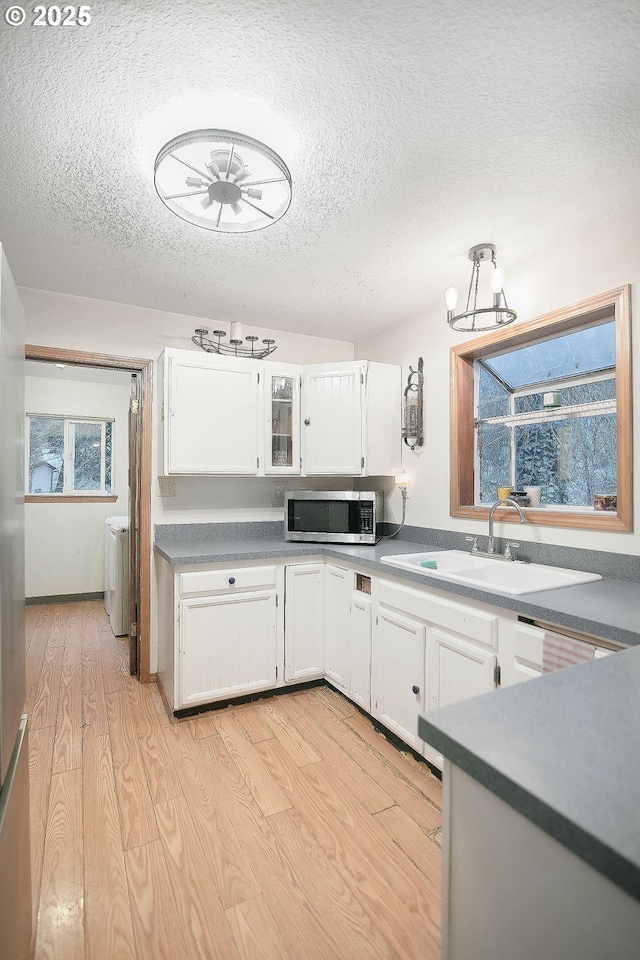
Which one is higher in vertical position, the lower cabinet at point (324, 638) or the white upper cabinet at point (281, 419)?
the white upper cabinet at point (281, 419)

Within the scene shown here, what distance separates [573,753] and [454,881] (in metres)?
0.30

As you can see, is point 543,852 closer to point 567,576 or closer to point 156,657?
point 567,576

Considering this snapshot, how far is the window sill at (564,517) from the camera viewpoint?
197cm

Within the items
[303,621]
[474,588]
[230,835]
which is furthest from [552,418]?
[230,835]

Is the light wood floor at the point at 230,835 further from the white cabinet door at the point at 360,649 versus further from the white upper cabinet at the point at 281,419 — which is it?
the white upper cabinet at the point at 281,419

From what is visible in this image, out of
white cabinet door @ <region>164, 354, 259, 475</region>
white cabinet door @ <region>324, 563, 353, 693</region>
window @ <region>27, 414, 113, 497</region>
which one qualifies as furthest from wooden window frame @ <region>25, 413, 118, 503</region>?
white cabinet door @ <region>324, 563, 353, 693</region>

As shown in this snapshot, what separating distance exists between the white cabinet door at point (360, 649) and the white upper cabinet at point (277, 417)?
913mm

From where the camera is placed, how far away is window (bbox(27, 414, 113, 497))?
5.02 metres

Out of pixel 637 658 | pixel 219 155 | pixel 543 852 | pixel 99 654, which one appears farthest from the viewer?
pixel 99 654

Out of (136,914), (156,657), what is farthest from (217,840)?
(156,657)

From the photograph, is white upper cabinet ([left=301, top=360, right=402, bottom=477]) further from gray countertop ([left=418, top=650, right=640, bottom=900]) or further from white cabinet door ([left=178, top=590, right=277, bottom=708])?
gray countertop ([left=418, top=650, right=640, bottom=900])

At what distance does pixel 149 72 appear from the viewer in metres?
1.31

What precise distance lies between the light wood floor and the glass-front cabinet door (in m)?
1.48

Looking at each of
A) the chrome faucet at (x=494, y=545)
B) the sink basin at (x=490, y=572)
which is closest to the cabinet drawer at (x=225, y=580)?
the sink basin at (x=490, y=572)
